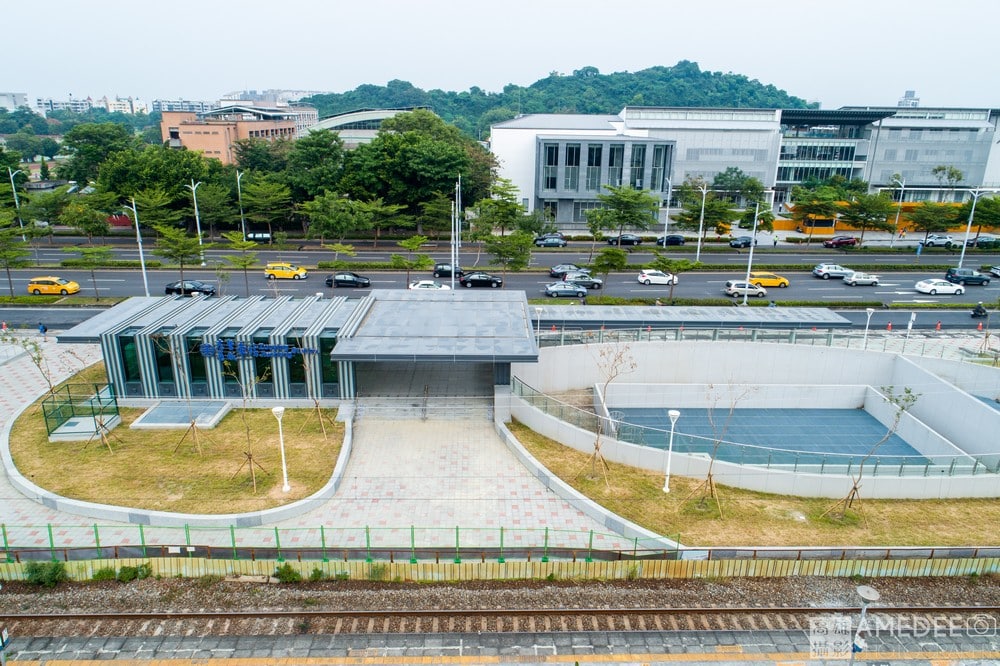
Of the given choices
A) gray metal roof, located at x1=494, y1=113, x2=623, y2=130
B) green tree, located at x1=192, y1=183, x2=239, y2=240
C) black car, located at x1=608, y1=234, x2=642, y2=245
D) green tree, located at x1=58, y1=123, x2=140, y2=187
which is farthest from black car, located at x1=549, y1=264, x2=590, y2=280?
green tree, located at x1=58, y1=123, x2=140, y2=187

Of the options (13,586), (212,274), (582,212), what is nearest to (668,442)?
(13,586)

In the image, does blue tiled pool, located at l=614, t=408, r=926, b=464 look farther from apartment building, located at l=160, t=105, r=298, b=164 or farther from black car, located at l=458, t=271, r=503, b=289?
apartment building, located at l=160, t=105, r=298, b=164

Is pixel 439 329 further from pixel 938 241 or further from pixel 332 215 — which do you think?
pixel 938 241

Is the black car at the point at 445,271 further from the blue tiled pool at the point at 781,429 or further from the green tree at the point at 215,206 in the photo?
the blue tiled pool at the point at 781,429

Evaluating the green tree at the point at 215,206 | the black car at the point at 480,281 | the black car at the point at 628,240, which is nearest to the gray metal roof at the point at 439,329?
the black car at the point at 480,281

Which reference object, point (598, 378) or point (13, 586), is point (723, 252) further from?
point (13, 586)
